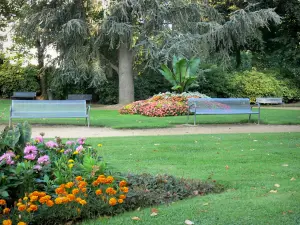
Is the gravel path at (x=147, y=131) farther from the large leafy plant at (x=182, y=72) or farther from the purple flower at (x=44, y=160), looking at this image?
the large leafy plant at (x=182, y=72)

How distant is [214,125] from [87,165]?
8.71 metres

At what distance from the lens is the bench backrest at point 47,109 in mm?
11383

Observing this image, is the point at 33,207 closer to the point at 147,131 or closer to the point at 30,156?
Answer: the point at 30,156

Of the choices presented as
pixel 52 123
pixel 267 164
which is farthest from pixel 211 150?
pixel 52 123

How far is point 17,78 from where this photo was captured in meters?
26.4

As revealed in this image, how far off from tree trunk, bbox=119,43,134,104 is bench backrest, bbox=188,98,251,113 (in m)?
8.98

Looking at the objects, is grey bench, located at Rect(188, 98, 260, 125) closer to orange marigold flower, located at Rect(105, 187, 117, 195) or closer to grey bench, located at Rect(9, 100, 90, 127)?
grey bench, located at Rect(9, 100, 90, 127)

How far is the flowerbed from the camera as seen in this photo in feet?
11.3

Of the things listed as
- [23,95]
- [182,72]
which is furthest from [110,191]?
[23,95]

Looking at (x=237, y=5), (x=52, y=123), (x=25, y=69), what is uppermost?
(x=237, y=5)

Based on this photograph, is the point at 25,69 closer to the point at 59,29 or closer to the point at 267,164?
the point at 59,29

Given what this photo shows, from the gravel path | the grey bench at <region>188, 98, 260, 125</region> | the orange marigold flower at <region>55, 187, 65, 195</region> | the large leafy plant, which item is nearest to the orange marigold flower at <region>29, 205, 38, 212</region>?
the orange marigold flower at <region>55, 187, 65, 195</region>

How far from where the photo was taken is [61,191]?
340cm

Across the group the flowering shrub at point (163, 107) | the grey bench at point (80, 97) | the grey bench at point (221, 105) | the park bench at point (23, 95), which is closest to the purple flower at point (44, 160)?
the grey bench at point (221, 105)
